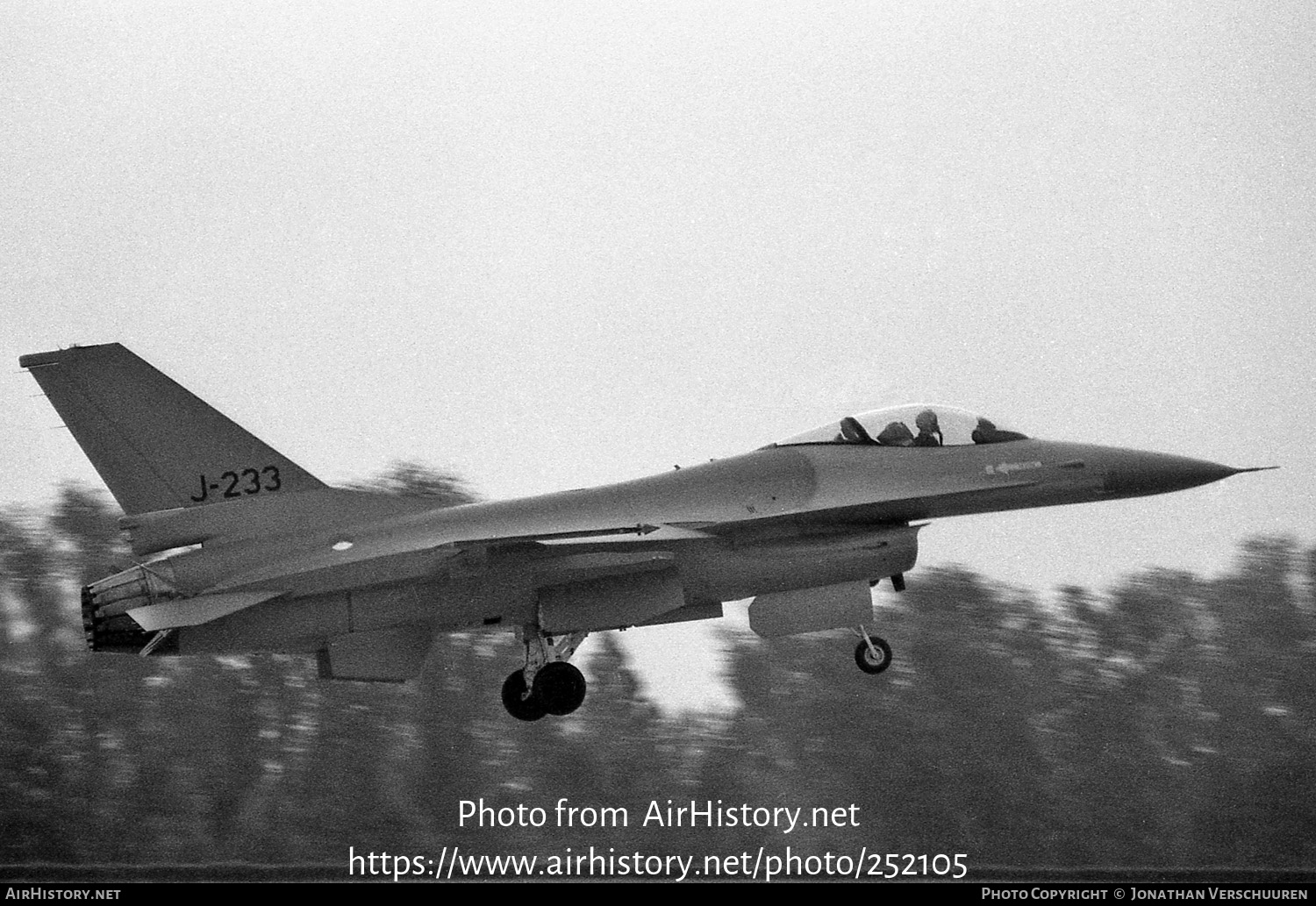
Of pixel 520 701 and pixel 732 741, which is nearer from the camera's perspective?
pixel 520 701

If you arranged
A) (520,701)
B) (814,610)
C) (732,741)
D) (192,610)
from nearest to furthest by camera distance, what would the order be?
1. (192,610)
2. (814,610)
3. (520,701)
4. (732,741)

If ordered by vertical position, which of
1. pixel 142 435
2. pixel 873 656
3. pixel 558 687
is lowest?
pixel 558 687

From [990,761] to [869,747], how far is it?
6.99 ft

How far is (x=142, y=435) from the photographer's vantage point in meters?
19.3

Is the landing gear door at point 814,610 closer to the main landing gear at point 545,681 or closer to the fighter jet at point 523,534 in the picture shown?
the fighter jet at point 523,534

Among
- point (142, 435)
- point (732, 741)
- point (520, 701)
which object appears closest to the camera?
point (142, 435)

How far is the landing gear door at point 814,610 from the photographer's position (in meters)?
18.9

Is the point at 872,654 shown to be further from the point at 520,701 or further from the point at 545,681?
the point at 520,701

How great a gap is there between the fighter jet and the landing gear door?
0.02 m

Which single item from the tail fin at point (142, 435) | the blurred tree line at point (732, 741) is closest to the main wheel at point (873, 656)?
the tail fin at point (142, 435)

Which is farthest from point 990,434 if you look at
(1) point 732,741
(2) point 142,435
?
(1) point 732,741

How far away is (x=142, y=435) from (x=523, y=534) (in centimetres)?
374

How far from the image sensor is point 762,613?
18969 mm
